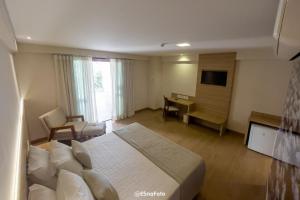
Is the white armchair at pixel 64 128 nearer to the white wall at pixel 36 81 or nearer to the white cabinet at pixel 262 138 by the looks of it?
the white wall at pixel 36 81

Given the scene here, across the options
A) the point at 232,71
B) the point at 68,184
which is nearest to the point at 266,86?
the point at 232,71

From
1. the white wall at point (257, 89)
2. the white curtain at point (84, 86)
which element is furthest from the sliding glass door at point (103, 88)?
the white wall at point (257, 89)

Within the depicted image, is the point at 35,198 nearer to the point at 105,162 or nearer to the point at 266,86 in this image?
the point at 105,162

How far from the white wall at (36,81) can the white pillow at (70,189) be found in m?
2.65

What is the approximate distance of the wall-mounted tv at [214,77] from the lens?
3843 millimetres

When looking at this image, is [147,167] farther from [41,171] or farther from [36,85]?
[36,85]

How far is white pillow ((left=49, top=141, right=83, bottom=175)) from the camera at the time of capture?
4.85ft

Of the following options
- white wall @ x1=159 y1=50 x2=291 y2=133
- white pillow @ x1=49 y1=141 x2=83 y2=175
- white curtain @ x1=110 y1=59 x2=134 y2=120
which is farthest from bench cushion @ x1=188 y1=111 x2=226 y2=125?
white pillow @ x1=49 y1=141 x2=83 y2=175

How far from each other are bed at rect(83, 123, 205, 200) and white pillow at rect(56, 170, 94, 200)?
0.46 metres

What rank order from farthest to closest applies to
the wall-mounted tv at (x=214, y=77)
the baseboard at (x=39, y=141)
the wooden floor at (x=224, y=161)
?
the wall-mounted tv at (x=214, y=77), the baseboard at (x=39, y=141), the wooden floor at (x=224, y=161)

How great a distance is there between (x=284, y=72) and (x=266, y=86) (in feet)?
1.36

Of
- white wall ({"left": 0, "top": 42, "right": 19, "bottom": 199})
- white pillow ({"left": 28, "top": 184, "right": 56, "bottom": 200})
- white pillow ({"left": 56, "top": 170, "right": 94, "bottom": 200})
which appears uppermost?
white wall ({"left": 0, "top": 42, "right": 19, "bottom": 199})

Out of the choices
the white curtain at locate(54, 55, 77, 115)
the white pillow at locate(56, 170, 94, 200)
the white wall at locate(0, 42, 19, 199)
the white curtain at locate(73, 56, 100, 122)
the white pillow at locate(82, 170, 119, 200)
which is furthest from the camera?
the white curtain at locate(73, 56, 100, 122)

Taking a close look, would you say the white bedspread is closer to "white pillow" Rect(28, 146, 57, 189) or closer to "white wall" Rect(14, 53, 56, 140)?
"white pillow" Rect(28, 146, 57, 189)
